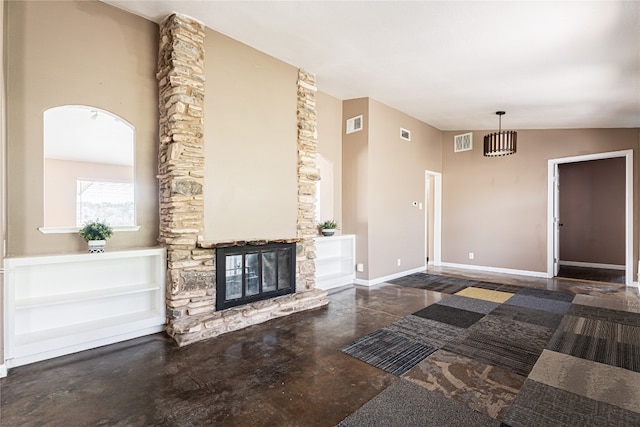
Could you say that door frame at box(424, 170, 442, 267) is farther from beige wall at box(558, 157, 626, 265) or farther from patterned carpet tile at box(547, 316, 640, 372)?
patterned carpet tile at box(547, 316, 640, 372)

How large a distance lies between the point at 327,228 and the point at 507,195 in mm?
3990

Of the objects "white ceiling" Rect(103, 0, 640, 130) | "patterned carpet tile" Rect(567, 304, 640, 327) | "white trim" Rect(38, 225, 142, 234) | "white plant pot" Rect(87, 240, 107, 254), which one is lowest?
"patterned carpet tile" Rect(567, 304, 640, 327)

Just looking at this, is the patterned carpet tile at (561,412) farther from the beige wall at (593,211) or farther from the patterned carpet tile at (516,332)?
the beige wall at (593,211)

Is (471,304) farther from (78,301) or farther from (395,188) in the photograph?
(78,301)

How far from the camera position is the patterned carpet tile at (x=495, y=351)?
263cm

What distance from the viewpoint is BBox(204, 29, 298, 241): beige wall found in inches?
141

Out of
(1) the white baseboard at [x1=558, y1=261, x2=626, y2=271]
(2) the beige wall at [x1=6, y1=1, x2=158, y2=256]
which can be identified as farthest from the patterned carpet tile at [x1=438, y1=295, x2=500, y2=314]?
(1) the white baseboard at [x1=558, y1=261, x2=626, y2=271]

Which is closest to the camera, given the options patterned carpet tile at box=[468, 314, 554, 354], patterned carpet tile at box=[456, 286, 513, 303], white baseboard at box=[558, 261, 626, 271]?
patterned carpet tile at box=[468, 314, 554, 354]

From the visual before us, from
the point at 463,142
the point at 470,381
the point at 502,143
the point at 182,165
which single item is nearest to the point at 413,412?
the point at 470,381

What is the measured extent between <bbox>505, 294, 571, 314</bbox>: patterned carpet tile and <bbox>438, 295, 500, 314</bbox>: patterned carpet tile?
13.4 inches

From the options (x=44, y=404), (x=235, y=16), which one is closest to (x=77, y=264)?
(x=44, y=404)

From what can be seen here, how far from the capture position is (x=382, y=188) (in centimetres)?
564

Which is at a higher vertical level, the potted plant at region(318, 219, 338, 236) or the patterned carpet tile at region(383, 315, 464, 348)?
the potted plant at region(318, 219, 338, 236)

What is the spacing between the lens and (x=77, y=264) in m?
3.04
